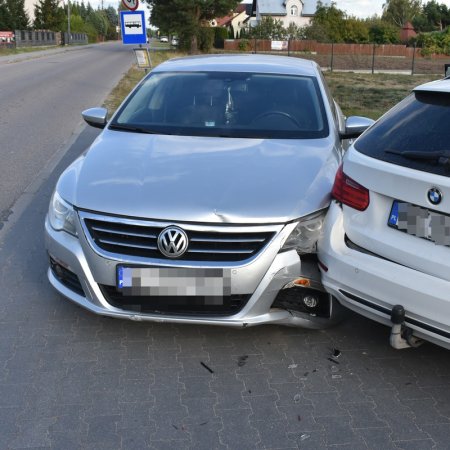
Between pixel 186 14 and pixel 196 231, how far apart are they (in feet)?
174

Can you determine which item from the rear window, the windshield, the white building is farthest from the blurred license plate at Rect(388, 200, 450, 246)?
the white building

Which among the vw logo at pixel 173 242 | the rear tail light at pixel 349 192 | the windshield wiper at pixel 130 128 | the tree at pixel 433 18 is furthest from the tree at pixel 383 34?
the vw logo at pixel 173 242

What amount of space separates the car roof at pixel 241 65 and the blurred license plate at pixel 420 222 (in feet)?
8.76

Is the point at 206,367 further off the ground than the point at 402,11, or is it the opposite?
the point at 402,11

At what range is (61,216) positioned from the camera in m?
3.79

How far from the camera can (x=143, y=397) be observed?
317 centimetres

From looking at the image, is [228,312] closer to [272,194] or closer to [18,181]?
[272,194]

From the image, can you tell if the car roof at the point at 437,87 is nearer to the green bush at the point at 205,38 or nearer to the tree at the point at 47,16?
the green bush at the point at 205,38

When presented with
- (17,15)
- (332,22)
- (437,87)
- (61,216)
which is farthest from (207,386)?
(17,15)

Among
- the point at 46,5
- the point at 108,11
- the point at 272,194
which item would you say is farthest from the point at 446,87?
the point at 108,11

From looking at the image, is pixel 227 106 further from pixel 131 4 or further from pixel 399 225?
pixel 131 4

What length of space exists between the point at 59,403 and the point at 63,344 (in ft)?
2.10

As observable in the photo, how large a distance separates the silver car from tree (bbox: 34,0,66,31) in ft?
273

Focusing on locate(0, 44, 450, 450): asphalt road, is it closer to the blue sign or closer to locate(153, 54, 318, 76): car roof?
locate(153, 54, 318, 76): car roof
